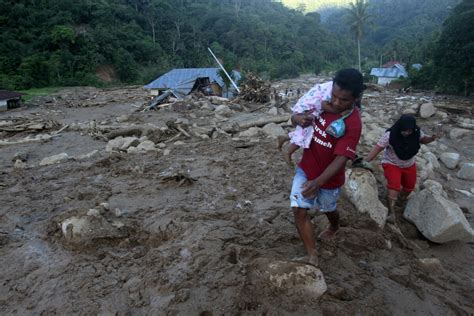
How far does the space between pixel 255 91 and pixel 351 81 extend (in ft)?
40.5

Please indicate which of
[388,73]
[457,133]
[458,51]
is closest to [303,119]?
[457,133]

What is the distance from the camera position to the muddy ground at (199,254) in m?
2.00

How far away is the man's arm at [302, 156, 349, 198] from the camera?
1943mm

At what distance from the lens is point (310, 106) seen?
2141 millimetres

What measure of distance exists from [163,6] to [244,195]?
55889 millimetres

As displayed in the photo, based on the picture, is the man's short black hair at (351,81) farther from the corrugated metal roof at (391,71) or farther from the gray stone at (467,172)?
the corrugated metal roof at (391,71)

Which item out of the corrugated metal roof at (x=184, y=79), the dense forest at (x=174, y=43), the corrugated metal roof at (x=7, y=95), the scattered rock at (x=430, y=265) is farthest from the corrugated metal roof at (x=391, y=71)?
the scattered rock at (x=430, y=265)

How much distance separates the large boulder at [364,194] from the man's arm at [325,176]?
49.0 inches

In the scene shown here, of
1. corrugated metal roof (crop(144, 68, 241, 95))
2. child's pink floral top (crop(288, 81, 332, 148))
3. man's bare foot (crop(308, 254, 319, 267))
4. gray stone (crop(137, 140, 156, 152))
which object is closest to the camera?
child's pink floral top (crop(288, 81, 332, 148))

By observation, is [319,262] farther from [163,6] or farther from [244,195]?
[163,6]

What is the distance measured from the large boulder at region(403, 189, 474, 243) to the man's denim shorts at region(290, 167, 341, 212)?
115cm

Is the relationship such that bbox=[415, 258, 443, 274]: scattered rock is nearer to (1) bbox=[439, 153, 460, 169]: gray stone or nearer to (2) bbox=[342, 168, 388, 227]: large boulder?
(2) bbox=[342, 168, 388, 227]: large boulder

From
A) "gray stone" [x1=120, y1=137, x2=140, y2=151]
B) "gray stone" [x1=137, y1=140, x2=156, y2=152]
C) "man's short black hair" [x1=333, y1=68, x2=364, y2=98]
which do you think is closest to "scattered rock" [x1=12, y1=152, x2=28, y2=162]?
"gray stone" [x1=120, y1=137, x2=140, y2=151]

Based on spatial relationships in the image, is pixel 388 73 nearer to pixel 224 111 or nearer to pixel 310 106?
pixel 224 111
